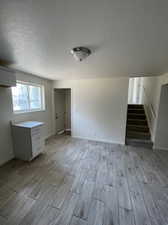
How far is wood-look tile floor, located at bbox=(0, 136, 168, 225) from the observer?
132cm

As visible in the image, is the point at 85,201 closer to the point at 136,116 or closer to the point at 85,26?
the point at 85,26

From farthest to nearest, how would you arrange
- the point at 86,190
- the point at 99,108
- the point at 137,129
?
the point at 137,129 → the point at 99,108 → the point at 86,190

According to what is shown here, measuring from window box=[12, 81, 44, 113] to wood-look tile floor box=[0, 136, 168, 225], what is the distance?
4.82ft

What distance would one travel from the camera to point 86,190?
5.67 ft

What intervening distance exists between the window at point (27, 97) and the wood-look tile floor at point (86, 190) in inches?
57.9

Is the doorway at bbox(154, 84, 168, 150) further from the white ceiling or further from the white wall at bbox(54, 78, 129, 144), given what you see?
the white ceiling

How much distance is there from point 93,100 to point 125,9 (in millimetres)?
2879

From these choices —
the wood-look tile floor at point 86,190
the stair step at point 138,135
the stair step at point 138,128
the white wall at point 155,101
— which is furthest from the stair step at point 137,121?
the wood-look tile floor at point 86,190

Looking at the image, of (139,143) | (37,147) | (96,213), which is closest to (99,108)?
(139,143)

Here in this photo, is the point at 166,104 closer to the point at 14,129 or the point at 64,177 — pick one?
the point at 64,177

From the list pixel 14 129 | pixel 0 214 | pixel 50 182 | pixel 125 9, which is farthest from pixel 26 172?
pixel 125 9

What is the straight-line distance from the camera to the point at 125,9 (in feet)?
2.69

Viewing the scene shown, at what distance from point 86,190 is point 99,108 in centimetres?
248

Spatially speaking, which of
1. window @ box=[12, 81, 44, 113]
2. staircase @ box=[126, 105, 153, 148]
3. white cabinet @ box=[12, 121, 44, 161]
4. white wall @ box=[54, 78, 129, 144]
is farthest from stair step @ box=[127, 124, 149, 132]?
window @ box=[12, 81, 44, 113]
